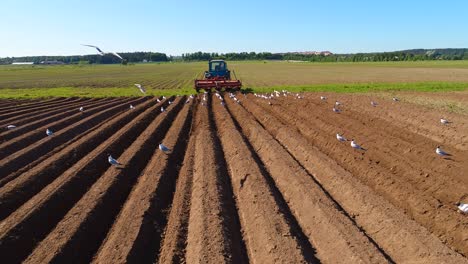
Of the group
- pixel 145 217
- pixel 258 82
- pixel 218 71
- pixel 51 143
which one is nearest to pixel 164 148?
pixel 51 143

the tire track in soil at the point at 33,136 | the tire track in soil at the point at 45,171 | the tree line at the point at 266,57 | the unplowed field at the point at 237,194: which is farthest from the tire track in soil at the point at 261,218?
the tree line at the point at 266,57

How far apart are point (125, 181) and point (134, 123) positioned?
296 inches

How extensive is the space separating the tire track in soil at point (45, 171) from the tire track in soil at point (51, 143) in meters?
0.50

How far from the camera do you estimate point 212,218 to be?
287 inches

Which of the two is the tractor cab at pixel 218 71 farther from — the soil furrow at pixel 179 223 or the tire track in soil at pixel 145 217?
the soil furrow at pixel 179 223

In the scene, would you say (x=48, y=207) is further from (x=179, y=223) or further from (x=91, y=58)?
(x=91, y=58)

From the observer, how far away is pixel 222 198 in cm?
845

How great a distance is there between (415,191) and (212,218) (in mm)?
4246

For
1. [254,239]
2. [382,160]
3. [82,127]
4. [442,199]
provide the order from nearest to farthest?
[254,239], [442,199], [382,160], [82,127]

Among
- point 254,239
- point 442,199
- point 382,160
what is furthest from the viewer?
point 382,160

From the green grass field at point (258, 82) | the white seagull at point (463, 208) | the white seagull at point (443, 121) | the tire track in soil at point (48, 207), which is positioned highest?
the white seagull at point (463, 208)

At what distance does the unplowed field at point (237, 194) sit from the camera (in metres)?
6.36

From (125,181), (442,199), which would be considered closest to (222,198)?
(125,181)

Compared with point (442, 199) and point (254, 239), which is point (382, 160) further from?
point (254, 239)
